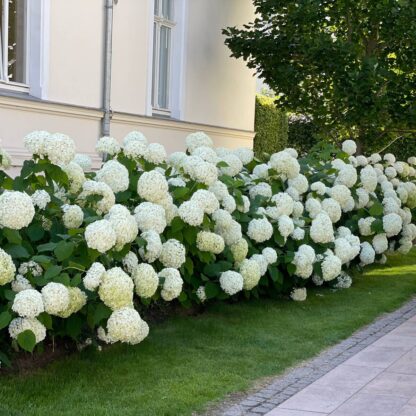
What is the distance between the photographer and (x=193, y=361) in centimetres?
595

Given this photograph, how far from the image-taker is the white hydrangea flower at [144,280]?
548 centimetres

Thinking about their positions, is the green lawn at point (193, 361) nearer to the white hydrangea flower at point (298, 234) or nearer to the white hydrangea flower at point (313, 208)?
the white hydrangea flower at point (298, 234)

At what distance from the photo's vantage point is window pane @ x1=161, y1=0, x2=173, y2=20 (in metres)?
12.9

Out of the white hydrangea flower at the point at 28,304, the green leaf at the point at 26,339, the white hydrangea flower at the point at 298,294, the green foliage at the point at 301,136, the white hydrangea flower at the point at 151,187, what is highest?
the green foliage at the point at 301,136

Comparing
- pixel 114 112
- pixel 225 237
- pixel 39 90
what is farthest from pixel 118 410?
pixel 114 112

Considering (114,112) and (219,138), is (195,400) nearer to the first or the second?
(114,112)

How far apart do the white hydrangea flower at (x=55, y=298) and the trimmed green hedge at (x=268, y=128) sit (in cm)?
1285

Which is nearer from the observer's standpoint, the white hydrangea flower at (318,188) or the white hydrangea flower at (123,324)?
the white hydrangea flower at (123,324)

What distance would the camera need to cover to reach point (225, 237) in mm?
7051

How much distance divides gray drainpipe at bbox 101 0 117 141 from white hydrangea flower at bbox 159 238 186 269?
5209 millimetres

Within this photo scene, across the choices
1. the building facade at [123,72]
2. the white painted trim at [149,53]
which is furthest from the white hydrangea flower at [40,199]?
the white painted trim at [149,53]

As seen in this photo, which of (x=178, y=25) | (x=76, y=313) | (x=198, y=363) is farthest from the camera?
(x=178, y=25)

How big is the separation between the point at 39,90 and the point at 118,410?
595cm

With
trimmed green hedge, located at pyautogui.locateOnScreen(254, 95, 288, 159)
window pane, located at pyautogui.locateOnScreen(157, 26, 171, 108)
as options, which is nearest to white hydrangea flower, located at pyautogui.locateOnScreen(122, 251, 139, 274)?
window pane, located at pyautogui.locateOnScreen(157, 26, 171, 108)
